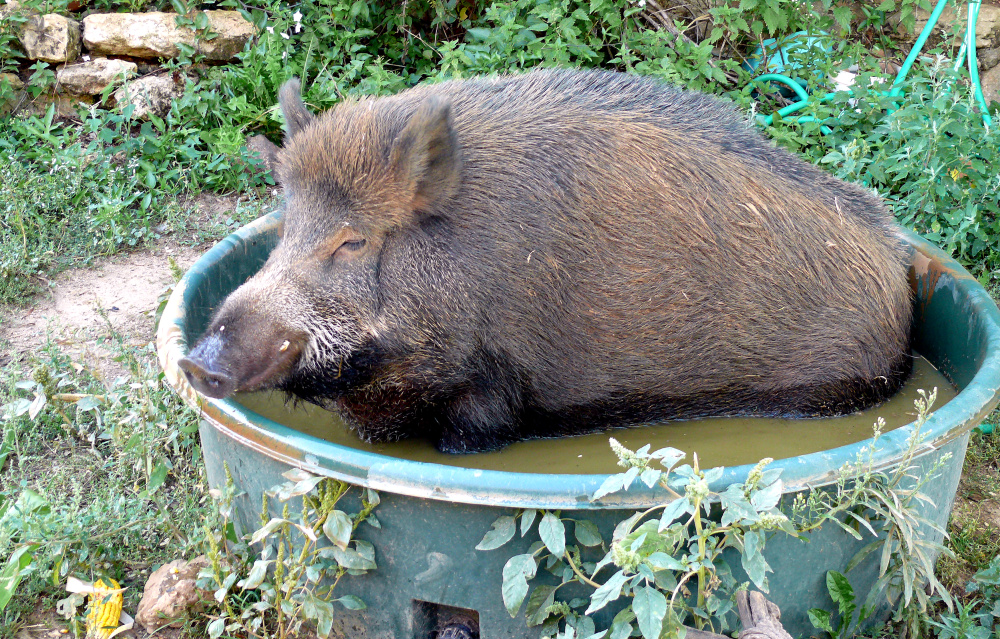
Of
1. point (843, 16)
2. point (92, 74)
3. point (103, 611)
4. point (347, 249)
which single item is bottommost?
point (103, 611)

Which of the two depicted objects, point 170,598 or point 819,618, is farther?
point 170,598

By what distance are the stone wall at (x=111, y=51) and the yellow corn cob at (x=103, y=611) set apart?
393 cm

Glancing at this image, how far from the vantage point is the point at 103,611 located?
9.46 ft

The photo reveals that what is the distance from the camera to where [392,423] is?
3.26 meters

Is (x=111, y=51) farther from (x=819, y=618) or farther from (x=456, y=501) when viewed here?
(x=819, y=618)

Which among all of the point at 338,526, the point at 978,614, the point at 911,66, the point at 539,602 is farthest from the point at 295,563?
the point at 911,66

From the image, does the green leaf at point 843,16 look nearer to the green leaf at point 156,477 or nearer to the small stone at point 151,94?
the small stone at point 151,94

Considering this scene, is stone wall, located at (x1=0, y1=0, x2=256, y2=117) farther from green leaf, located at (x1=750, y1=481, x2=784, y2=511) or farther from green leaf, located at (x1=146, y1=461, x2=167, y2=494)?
green leaf, located at (x1=750, y1=481, x2=784, y2=511)

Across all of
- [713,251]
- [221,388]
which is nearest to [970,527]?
[713,251]

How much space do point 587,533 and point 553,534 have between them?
0.13m

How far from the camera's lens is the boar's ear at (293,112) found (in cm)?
327

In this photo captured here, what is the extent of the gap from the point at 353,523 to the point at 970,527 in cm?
231

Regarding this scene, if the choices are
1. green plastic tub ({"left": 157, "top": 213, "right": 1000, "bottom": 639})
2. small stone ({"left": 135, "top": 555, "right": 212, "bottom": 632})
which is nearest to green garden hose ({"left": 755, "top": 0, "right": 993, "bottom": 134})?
green plastic tub ({"left": 157, "top": 213, "right": 1000, "bottom": 639})

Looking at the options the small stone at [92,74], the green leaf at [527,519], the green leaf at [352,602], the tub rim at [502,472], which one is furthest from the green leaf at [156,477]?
the small stone at [92,74]
